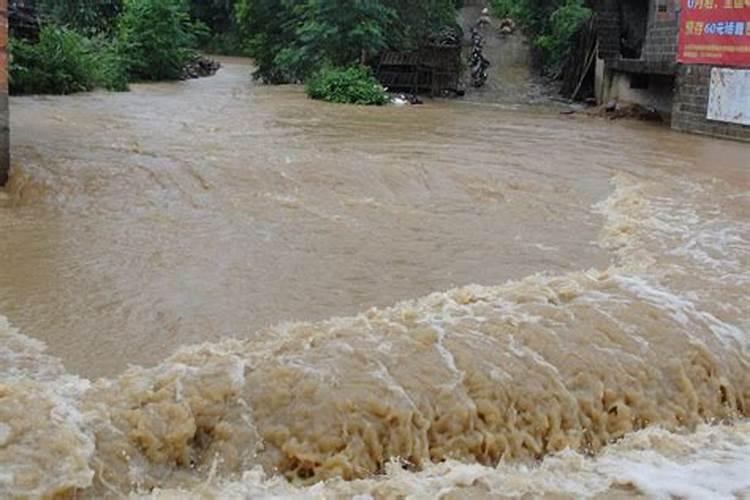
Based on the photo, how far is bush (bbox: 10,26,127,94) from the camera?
16.3 meters

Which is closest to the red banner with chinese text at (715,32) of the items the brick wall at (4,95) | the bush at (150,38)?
the brick wall at (4,95)

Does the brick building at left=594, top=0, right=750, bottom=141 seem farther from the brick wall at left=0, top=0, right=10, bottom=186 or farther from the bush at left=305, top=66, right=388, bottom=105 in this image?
the brick wall at left=0, top=0, right=10, bottom=186

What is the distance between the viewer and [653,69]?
1559cm

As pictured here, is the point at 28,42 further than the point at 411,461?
Yes

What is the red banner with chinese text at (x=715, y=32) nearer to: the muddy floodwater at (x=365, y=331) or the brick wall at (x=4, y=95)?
the muddy floodwater at (x=365, y=331)

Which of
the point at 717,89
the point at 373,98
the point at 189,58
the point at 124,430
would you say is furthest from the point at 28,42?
the point at 124,430

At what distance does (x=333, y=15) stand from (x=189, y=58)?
7.83 metres

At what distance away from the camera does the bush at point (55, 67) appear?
16266mm

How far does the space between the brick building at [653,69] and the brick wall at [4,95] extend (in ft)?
32.9

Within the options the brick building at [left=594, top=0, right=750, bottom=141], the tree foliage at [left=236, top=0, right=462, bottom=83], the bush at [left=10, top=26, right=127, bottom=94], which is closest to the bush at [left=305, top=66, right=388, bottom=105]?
the tree foliage at [left=236, top=0, right=462, bottom=83]

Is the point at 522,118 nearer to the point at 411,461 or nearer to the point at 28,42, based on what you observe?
the point at 28,42

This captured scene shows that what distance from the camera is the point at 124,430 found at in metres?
3.32

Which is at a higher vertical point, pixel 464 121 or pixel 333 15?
pixel 333 15

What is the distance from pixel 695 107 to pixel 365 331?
37.1ft
